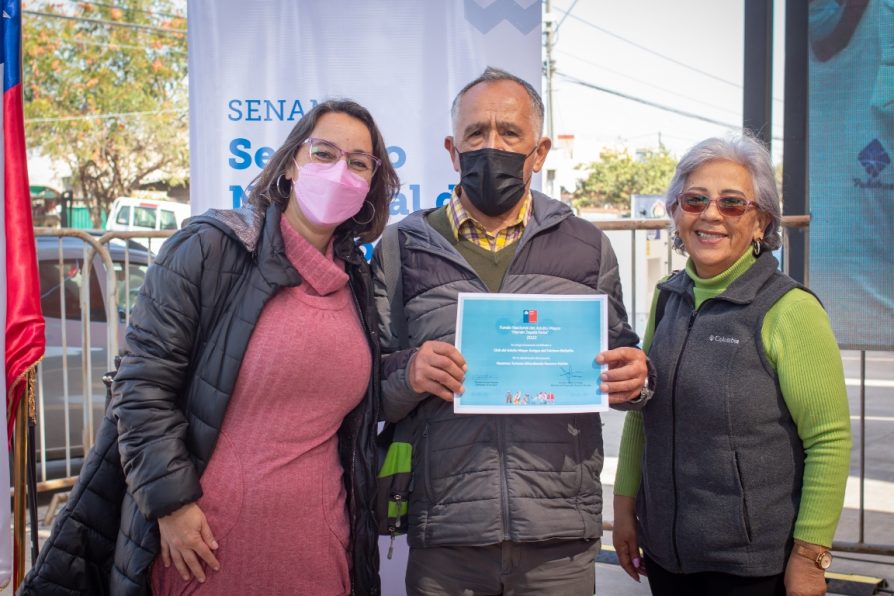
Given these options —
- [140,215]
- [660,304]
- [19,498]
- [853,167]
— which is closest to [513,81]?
[660,304]

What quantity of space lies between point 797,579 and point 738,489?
27cm

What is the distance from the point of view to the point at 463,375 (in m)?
2.37

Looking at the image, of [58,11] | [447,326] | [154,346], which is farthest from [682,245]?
[58,11]

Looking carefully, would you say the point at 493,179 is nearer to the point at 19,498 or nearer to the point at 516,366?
the point at 516,366

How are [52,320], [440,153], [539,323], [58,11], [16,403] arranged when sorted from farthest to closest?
[58,11]
[52,320]
[440,153]
[16,403]
[539,323]

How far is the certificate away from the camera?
238cm

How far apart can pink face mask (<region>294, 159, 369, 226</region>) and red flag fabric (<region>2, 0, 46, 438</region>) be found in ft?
3.41

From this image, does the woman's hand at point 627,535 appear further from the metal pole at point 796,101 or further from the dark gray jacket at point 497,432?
the metal pole at point 796,101

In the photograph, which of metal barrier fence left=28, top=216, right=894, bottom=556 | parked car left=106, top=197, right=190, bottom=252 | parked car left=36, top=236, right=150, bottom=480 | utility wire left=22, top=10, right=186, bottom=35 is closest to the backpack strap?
metal barrier fence left=28, top=216, right=894, bottom=556

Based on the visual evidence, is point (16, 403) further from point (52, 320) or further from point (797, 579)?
point (52, 320)

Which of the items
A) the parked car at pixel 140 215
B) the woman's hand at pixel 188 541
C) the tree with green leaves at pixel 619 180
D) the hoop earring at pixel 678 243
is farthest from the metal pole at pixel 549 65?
the woman's hand at pixel 188 541

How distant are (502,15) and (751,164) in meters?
1.56

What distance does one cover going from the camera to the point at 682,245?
2721 millimetres

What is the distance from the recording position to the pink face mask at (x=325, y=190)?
246 cm
